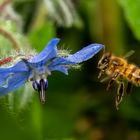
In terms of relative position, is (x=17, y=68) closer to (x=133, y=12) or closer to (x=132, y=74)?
(x=132, y=74)

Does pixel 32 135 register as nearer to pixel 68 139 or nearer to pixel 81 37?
pixel 68 139

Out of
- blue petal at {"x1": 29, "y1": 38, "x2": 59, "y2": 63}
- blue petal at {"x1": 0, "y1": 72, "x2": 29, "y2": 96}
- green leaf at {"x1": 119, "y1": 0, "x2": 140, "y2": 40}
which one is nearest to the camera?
blue petal at {"x1": 29, "y1": 38, "x2": 59, "y2": 63}

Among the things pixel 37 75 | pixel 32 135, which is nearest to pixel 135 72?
pixel 37 75

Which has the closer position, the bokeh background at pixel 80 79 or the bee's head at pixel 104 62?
the bee's head at pixel 104 62

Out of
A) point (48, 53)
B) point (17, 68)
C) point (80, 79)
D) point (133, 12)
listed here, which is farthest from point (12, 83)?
point (80, 79)

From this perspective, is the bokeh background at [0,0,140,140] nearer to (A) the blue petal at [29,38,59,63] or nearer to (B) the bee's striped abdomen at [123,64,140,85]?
(B) the bee's striped abdomen at [123,64,140,85]

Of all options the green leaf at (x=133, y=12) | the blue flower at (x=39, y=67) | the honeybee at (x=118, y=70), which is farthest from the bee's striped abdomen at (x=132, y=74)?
the green leaf at (x=133, y=12)

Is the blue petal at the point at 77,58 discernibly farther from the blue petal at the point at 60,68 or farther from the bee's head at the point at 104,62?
the bee's head at the point at 104,62

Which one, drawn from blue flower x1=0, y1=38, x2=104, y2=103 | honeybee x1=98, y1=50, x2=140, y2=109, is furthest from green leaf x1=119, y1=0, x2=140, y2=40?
blue flower x1=0, y1=38, x2=104, y2=103

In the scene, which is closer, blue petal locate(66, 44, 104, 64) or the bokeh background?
blue petal locate(66, 44, 104, 64)
